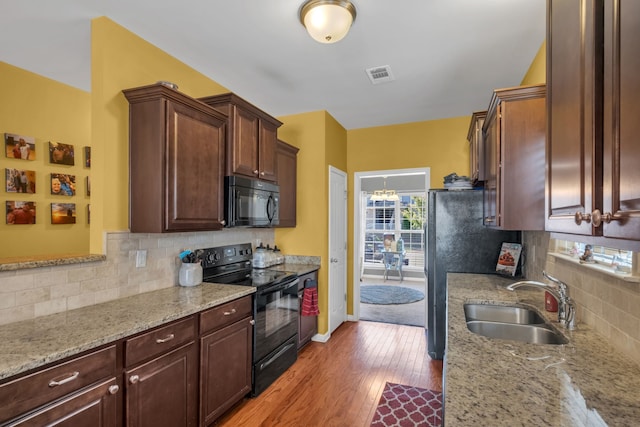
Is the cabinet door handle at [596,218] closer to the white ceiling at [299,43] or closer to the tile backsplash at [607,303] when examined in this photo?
the tile backsplash at [607,303]

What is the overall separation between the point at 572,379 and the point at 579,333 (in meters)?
0.57

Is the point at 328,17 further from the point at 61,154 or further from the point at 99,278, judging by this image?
the point at 61,154

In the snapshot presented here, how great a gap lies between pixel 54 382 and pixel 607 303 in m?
2.34

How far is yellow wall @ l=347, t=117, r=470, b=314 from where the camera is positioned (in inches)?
161

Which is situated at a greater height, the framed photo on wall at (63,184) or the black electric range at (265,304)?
the framed photo on wall at (63,184)

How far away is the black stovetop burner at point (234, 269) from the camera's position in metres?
2.75

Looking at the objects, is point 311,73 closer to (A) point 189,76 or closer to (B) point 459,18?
(A) point 189,76

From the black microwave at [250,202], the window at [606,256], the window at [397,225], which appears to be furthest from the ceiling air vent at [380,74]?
the window at [397,225]

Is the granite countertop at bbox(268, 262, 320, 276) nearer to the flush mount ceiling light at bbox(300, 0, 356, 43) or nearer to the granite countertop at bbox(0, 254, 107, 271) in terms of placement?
the granite countertop at bbox(0, 254, 107, 271)

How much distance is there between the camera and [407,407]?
8.15 ft

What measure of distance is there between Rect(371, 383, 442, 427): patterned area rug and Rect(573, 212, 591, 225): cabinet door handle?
205cm

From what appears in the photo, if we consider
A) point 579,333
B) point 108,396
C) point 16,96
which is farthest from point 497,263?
point 16,96

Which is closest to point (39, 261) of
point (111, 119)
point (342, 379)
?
point (111, 119)

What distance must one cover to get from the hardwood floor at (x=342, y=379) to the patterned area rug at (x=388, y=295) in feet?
4.73
